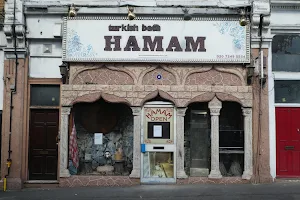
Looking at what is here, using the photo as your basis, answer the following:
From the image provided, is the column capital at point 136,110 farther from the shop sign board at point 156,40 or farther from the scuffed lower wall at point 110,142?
the shop sign board at point 156,40

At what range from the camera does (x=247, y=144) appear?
10953 mm

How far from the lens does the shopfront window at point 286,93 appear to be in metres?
11.3

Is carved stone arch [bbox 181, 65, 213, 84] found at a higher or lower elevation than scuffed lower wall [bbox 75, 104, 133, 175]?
higher

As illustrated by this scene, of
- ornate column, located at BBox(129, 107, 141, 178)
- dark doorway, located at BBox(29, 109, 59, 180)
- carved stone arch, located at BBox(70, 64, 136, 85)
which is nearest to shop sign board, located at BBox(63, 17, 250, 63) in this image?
carved stone arch, located at BBox(70, 64, 136, 85)

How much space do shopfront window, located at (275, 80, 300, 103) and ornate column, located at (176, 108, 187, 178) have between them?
2903mm

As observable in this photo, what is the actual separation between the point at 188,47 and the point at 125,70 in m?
1.98

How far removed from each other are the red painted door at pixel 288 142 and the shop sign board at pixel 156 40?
2.06 metres

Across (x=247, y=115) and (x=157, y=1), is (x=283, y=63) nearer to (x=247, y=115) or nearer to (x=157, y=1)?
(x=247, y=115)

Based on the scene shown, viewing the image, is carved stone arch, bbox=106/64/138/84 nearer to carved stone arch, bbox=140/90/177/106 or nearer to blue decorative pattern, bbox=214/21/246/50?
carved stone arch, bbox=140/90/177/106

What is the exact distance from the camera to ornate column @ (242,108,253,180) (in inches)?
428

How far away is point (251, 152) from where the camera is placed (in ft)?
35.9


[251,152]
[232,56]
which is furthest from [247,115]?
[232,56]

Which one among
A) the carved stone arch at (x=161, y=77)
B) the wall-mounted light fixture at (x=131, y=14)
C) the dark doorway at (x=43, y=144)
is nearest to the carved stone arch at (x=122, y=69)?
the carved stone arch at (x=161, y=77)

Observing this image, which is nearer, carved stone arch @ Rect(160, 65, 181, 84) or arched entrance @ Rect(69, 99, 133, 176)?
carved stone arch @ Rect(160, 65, 181, 84)
